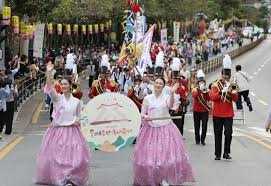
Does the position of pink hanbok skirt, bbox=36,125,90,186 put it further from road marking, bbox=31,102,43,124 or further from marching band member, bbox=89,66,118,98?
road marking, bbox=31,102,43,124

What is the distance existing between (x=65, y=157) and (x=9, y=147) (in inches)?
238

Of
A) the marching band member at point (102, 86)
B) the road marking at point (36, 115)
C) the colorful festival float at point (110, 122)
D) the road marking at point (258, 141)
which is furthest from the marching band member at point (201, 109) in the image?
the road marking at point (36, 115)

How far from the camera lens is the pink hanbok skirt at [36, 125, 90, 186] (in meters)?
10.3

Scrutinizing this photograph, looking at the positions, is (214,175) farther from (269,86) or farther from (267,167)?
(269,86)

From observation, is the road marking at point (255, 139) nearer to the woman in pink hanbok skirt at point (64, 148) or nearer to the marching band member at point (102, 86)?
the marching band member at point (102, 86)

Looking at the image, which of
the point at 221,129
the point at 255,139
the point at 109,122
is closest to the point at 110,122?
the point at 109,122

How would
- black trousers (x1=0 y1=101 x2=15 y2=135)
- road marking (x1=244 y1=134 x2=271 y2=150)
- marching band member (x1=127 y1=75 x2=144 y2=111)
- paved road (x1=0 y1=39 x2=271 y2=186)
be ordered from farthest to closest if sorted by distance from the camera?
black trousers (x1=0 y1=101 x2=15 y2=135) < marching band member (x1=127 y1=75 x2=144 y2=111) < road marking (x1=244 y1=134 x2=271 y2=150) < paved road (x1=0 y1=39 x2=271 y2=186)

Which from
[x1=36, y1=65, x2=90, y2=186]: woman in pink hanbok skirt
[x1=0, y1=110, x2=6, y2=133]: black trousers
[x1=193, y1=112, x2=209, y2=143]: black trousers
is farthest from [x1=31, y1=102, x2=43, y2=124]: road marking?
[x1=36, y1=65, x2=90, y2=186]: woman in pink hanbok skirt

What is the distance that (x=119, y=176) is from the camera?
11742 millimetres

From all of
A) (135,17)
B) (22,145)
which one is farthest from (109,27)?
(22,145)

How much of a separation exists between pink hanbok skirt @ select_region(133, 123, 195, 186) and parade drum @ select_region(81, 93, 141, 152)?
24 centimetres

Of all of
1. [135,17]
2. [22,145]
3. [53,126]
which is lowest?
[22,145]

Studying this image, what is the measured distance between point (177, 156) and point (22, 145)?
6960 mm

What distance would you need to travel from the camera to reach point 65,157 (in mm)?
10312
